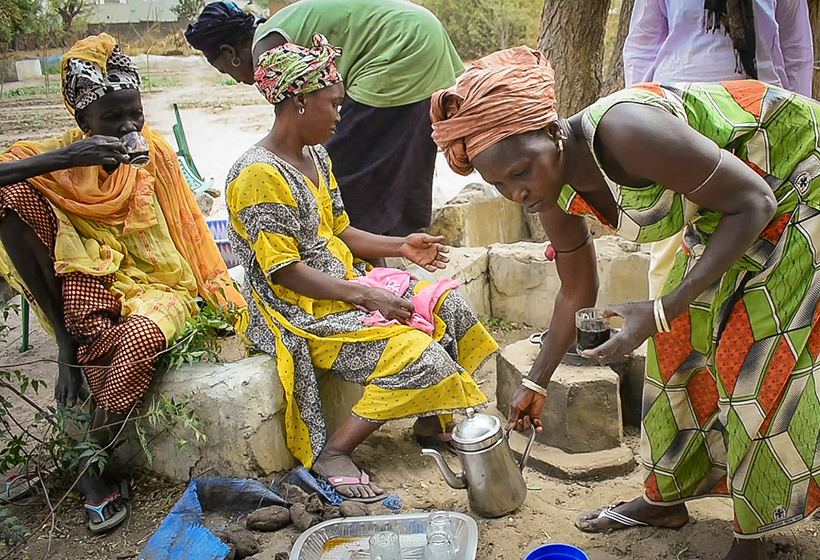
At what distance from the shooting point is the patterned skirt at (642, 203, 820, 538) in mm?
2020

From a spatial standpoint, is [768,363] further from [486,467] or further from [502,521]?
[502,521]

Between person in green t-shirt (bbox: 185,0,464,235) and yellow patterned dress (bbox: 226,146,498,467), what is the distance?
876 mm

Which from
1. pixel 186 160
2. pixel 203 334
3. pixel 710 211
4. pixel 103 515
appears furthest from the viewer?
pixel 186 160

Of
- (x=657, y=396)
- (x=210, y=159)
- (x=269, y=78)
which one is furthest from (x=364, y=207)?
(x=210, y=159)

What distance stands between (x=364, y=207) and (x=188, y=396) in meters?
1.57

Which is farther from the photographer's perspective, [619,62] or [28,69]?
[619,62]

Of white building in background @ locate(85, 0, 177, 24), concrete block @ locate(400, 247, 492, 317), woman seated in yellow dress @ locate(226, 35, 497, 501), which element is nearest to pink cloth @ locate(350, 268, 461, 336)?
woman seated in yellow dress @ locate(226, 35, 497, 501)

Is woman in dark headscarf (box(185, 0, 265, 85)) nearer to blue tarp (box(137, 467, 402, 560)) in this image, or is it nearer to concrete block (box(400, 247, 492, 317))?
concrete block (box(400, 247, 492, 317))

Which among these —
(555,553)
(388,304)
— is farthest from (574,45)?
(555,553)

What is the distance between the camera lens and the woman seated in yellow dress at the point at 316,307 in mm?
2990

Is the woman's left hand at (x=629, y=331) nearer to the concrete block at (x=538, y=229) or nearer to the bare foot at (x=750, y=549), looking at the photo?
the bare foot at (x=750, y=549)

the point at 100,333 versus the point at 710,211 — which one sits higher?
the point at 710,211

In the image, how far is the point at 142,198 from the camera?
131 inches

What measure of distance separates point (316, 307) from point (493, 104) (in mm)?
1505
